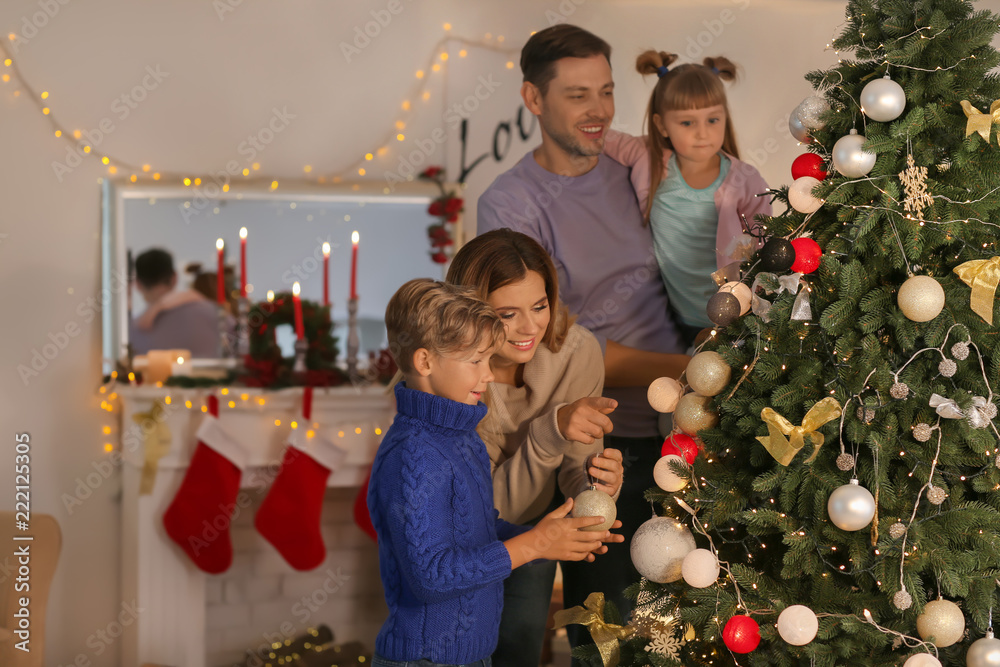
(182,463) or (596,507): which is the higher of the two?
(596,507)

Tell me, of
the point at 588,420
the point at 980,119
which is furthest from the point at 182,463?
the point at 980,119

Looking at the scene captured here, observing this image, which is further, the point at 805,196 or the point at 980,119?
the point at 805,196

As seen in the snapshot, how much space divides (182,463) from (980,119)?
2396mm

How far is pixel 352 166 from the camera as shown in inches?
114

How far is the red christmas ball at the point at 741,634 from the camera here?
1.40 m

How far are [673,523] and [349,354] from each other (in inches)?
61.0

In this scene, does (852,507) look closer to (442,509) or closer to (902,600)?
(902,600)

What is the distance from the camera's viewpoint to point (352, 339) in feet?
9.31

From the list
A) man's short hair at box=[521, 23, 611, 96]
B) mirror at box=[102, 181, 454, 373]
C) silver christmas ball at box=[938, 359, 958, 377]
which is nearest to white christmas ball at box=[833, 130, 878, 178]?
silver christmas ball at box=[938, 359, 958, 377]

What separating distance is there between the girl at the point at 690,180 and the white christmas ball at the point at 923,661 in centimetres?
120

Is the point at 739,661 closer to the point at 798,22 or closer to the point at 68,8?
the point at 798,22

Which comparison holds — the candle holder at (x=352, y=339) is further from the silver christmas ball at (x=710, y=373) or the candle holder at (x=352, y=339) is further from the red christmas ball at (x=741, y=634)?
the red christmas ball at (x=741, y=634)

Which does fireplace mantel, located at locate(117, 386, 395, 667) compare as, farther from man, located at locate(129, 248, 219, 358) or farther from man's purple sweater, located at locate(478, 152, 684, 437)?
man's purple sweater, located at locate(478, 152, 684, 437)

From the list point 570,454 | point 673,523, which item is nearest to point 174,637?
point 570,454
